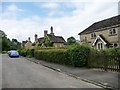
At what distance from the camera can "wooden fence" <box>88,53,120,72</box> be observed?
1436 cm

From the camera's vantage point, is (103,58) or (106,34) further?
(106,34)

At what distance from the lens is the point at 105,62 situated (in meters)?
15.7

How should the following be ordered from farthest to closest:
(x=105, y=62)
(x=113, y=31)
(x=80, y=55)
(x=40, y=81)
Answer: (x=113, y=31)
(x=80, y=55)
(x=105, y=62)
(x=40, y=81)

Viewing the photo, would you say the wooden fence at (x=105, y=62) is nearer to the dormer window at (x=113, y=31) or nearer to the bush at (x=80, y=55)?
the bush at (x=80, y=55)

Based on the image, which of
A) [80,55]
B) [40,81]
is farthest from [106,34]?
[40,81]

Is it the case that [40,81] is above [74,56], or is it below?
below

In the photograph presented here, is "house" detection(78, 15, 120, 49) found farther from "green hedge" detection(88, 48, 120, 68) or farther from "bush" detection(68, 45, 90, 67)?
"green hedge" detection(88, 48, 120, 68)

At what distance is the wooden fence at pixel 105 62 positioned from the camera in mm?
14356

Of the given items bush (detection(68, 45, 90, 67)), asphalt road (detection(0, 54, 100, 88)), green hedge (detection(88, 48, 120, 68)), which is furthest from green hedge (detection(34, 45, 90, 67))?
asphalt road (detection(0, 54, 100, 88))

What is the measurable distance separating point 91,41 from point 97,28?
122 inches

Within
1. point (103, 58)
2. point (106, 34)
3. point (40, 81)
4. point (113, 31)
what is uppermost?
point (113, 31)

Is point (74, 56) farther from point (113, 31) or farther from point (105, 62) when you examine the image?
point (113, 31)

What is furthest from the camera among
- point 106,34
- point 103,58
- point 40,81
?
point 106,34

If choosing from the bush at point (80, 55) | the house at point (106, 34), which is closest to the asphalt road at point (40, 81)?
the bush at point (80, 55)
